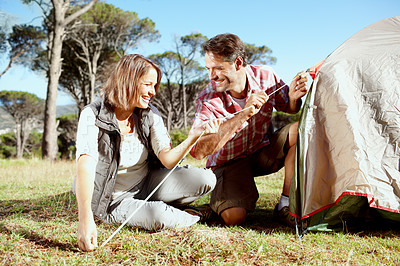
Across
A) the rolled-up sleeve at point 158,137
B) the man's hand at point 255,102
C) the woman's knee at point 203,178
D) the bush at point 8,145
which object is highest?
the man's hand at point 255,102

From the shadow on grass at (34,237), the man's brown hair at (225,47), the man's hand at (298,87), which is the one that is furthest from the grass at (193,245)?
the man's brown hair at (225,47)

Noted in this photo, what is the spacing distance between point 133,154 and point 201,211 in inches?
27.6

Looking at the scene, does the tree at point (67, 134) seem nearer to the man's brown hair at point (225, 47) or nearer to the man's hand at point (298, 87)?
the man's brown hair at point (225, 47)

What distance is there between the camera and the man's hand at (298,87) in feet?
8.05

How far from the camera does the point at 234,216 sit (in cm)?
245

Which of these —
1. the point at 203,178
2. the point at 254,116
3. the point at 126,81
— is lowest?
the point at 203,178

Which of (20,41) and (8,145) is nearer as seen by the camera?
(20,41)

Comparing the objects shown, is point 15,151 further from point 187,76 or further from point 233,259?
point 233,259

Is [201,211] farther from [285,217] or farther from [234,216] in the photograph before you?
[285,217]

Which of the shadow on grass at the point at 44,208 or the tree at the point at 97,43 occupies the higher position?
the tree at the point at 97,43

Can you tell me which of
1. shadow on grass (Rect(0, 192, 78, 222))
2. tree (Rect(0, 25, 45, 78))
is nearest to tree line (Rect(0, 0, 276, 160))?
tree (Rect(0, 25, 45, 78))

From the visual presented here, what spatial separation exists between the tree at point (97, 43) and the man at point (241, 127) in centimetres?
1349

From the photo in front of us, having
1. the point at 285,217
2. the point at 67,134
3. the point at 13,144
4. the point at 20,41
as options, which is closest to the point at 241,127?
the point at 285,217

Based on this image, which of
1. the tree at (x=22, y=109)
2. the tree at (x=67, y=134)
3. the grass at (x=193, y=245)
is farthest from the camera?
the tree at (x=22, y=109)
